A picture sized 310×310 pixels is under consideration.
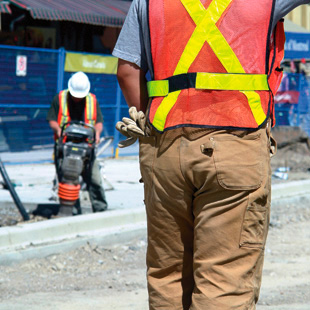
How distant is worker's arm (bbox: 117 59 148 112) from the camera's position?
3379 mm

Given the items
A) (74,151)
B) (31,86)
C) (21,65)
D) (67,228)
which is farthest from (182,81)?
(31,86)

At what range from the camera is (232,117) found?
10.1ft

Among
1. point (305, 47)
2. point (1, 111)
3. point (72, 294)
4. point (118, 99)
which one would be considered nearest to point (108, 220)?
point (72, 294)

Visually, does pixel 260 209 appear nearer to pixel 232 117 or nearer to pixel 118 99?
pixel 232 117

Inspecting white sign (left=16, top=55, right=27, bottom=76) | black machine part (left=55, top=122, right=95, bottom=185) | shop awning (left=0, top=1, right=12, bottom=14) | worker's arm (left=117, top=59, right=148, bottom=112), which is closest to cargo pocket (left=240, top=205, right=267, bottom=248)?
worker's arm (left=117, top=59, right=148, bottom=112)

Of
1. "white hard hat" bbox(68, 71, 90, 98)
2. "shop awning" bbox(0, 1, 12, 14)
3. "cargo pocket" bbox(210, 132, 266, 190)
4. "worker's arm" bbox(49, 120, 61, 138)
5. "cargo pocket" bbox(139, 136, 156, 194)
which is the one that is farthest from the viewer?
"shop awning" bbox(0, 1, 12, 14)

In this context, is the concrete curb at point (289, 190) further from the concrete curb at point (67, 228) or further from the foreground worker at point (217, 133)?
the foreground worker at point (217, 133)

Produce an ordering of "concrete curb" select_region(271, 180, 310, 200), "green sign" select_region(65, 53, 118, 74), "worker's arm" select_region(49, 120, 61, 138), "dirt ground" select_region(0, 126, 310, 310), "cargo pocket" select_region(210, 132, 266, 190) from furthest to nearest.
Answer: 1. "green sign" select_region(65, 53, 118, 74)
2. "concrete curb" select_region(271, 180, 310, 200)
3. "worker's arm" select_region(49, 120, 61, 138)
4. "dirt ground" select_region(0, 126, 310, 310)
5. "cargo pocket" select_region(210, 132, 266, 190)

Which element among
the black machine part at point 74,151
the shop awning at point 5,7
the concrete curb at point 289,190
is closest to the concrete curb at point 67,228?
the black machine part at point 74,151

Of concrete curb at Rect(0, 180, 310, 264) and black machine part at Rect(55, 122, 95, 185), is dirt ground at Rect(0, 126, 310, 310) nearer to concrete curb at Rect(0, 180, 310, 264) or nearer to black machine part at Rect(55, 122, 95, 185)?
concrete curb at Rect(0, 180, 310, 264)

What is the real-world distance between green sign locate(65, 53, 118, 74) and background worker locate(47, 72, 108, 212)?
543cm

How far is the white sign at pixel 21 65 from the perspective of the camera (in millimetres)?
13547

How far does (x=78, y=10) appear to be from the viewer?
50.0ft

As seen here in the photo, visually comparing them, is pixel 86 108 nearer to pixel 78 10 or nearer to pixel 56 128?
pixel 56 128
